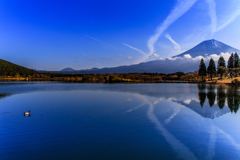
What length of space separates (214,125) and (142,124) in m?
4.47

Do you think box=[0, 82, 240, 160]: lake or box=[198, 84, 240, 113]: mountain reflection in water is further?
box=[198, 84, 240, 113]: mountain reflection in water

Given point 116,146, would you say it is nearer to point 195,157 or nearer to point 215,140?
point 195,157

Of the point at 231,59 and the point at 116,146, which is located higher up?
the point at 231,59

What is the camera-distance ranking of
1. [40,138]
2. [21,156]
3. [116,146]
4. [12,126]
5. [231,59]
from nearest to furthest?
[21,156] → [116,146] → [40,138] → [12,126] → [231,59]

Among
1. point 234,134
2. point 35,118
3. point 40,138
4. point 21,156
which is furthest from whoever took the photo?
point 35,118

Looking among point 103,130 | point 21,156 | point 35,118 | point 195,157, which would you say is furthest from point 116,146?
point 35,118

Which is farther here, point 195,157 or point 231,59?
point 231,59

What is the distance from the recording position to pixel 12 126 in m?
8.92

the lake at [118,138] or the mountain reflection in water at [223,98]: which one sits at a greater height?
the lake at [118,138]

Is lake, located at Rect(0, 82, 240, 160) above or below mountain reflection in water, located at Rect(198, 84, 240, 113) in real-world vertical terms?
above

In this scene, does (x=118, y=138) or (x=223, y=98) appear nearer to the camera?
(x=118, y=138)

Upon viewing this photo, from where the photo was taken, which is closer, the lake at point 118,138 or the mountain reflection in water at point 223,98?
the lake at point 118,138

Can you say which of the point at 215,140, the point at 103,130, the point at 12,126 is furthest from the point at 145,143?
the point at 12,126

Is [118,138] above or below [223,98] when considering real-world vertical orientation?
above
